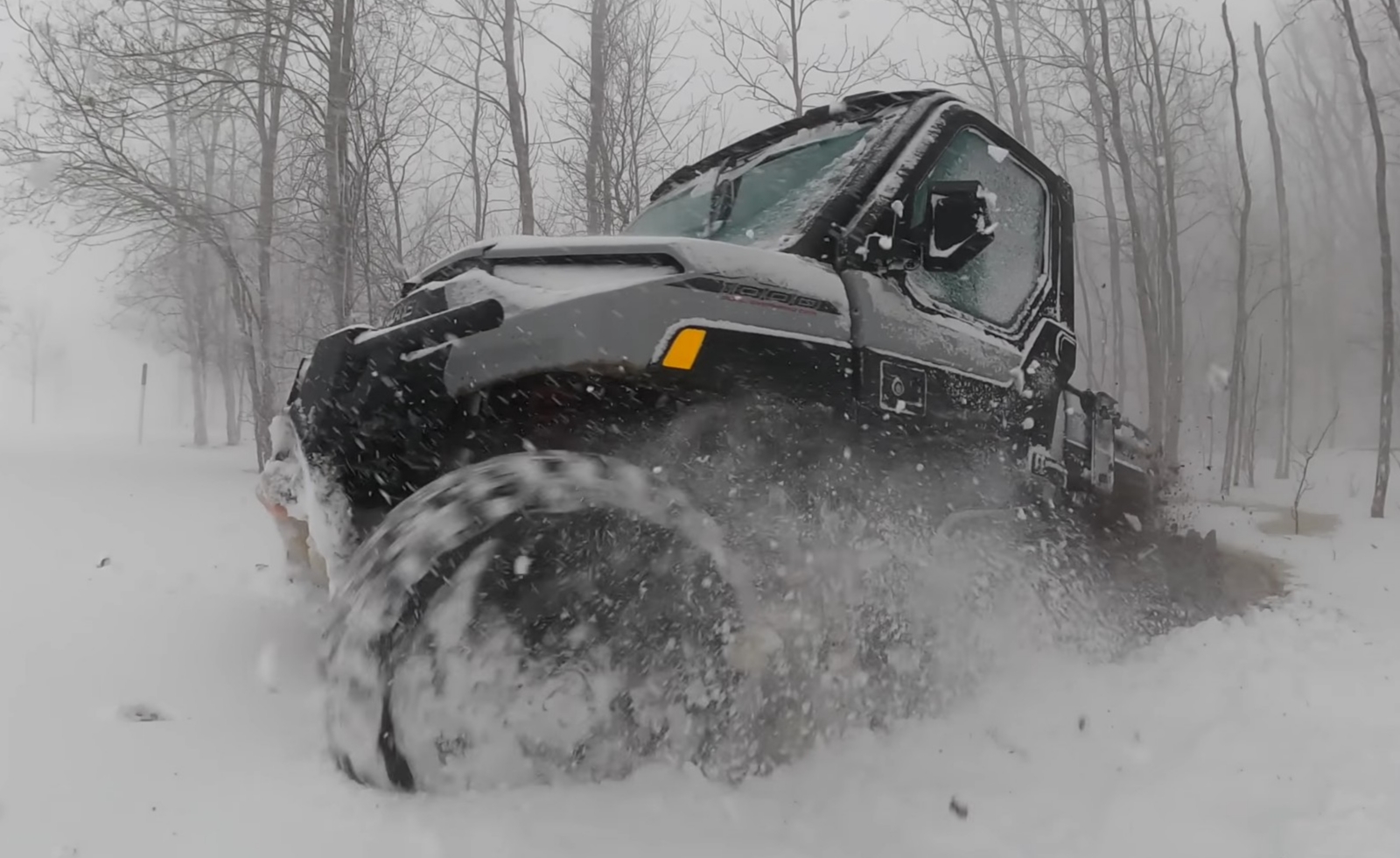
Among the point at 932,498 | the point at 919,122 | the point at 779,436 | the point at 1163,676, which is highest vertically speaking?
the point at 919,122

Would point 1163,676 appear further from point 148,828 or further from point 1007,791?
point 148,828

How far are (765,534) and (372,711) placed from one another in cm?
114

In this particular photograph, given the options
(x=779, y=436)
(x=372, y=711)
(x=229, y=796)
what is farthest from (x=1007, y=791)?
(x=229, y=796)

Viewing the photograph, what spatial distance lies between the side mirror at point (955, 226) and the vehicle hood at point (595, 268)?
1.59 ft

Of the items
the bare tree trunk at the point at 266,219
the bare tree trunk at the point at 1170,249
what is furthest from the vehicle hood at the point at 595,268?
the bare tree trunk at the point at 1170,249

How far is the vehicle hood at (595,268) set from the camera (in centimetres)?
233

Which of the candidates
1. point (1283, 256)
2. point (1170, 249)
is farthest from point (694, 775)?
point (1283, 256)

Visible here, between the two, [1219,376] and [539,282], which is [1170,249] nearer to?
[1219,376]

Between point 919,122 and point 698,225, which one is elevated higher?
point 919,122

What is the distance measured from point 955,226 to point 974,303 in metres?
0.80

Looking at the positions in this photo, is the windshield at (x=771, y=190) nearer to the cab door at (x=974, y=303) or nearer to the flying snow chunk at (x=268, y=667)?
the cab door at (x=974, y=303)

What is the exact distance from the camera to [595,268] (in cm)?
248

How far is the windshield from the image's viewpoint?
10.1 feet

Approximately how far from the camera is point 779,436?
2.60 m
